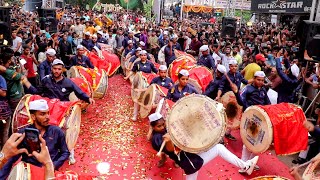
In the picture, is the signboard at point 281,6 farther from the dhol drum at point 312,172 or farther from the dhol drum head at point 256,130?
the dhol drum at point 312,172

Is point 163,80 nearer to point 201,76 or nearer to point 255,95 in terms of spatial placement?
point 201,76

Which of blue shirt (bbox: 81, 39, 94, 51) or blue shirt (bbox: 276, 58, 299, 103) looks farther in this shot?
blue shirt (bbox: 81, 39, 94, 51)

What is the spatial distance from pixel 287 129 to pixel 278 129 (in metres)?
0.17

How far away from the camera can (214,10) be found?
135 feet

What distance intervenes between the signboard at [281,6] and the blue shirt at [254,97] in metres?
8.15

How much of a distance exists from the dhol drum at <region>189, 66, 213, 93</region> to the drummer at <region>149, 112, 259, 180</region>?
9.93 ft

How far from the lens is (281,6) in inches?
→ 607

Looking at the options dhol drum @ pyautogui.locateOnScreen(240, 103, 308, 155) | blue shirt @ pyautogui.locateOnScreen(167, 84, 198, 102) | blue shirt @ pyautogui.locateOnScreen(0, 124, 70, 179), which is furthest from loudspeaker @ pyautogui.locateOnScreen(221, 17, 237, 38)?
blue shirt @ pyautogui.locateOnScreen(0, 124, 70, 179)

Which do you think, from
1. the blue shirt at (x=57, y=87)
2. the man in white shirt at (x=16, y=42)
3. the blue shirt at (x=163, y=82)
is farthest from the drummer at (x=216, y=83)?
the man in white shirt at (x=16, y=42)

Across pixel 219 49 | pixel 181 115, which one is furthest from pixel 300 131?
pixel 219 49

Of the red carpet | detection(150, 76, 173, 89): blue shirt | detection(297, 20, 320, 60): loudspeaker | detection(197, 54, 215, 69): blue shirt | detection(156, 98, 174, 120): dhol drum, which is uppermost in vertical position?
detection(297, 20, 320, 60): loudspeaker

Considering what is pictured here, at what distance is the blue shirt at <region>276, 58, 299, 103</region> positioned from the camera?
7580 mm

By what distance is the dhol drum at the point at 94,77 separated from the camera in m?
8.43

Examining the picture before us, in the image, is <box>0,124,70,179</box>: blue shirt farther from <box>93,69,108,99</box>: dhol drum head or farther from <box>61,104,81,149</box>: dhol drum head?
<box>93,69,108,99</box>: dhol drum head
